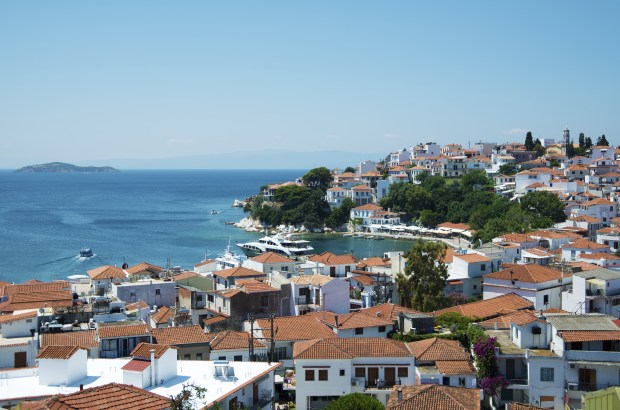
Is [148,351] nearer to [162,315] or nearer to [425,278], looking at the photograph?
[162,315]

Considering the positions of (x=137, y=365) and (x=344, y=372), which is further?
(x=344, y=372)

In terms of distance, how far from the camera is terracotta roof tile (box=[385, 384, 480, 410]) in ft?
43.2

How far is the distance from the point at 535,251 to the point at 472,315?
1270cm

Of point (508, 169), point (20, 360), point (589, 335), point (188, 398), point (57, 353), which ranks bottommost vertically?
point (20, 360)

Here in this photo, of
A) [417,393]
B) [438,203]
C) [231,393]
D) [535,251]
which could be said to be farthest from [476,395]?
[438,203]

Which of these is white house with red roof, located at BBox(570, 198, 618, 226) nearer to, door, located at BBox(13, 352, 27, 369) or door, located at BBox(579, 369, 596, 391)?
door, located at BBox(579, 369, 596, 391)

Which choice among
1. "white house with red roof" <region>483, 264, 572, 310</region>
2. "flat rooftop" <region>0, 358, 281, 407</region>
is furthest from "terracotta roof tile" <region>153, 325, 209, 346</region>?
"white house with red roof" <region>483, 264, 572, 310</region>

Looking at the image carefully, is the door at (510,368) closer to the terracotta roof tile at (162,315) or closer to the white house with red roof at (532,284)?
→ the white house with red roof at (532,284)

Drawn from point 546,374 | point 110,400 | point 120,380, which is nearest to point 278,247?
point 546,374

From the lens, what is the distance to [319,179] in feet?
270

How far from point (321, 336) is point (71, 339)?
6.93 metres

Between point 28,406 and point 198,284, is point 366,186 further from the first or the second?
point 28,406

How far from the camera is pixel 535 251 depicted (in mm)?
33562

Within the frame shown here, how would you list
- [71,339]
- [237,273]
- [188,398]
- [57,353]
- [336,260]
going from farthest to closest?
[336,260] < [237,273] < [71,339] < [57,353] < [188,398]
